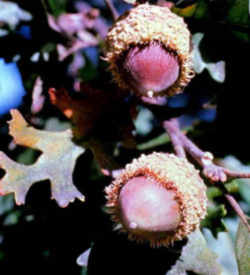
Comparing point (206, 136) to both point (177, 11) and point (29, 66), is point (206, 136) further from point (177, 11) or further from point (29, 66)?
point (29, 66)

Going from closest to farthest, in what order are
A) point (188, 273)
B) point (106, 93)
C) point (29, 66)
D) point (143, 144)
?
point (188, 273)
point (106, 93)
point (29, 66)
point (143, 144)

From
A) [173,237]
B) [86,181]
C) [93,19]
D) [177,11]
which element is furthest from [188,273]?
[93,19]

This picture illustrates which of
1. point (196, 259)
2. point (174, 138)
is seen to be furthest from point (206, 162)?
point (196, 259)

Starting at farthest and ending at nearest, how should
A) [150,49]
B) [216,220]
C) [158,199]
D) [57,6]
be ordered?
[57,6], [216,220], [150,49], [158,199]

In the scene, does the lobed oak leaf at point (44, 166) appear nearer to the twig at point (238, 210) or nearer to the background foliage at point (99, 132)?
the background foliage at point (99, 132)

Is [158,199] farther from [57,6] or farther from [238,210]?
[57,6]
